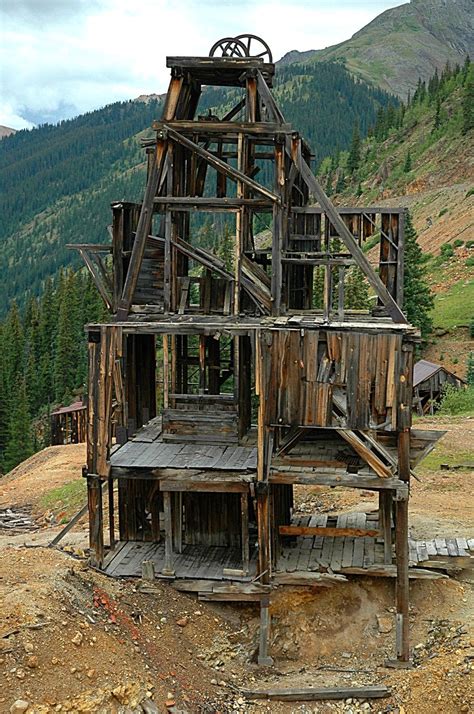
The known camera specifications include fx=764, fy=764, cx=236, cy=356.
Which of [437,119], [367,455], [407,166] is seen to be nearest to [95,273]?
[367,455]

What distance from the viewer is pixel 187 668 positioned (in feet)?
51.9

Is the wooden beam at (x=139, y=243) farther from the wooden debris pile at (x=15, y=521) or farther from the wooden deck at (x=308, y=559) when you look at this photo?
the wooden debris pile at (x=15, y=521)

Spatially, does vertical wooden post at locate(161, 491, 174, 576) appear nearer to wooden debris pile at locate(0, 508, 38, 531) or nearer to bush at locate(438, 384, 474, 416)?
wooden debris pile at locate(0, 508, 38, 531)

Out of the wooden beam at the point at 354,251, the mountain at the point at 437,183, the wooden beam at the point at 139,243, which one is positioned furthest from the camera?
the mountain at the point at 437,183

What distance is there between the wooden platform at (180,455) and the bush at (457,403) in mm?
25127

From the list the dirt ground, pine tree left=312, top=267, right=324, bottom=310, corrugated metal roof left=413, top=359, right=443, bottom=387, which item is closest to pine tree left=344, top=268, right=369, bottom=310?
pine tree left=312, top=267, right=324, bottom=310

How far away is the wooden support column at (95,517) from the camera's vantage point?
18297mm

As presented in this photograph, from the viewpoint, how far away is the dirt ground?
13.7 meters

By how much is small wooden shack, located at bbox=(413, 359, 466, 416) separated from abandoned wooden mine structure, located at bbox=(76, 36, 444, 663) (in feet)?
79.9

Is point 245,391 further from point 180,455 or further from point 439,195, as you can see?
point 439,195

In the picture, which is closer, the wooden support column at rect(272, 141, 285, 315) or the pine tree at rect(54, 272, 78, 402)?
the wooden support column at rect(272, 141, 285, 315)

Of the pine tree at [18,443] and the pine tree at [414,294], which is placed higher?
the pine tree at [414,294]

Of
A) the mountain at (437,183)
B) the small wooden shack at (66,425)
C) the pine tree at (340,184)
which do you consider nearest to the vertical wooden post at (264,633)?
the mountain at (437,183)

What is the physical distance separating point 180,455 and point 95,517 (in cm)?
254
